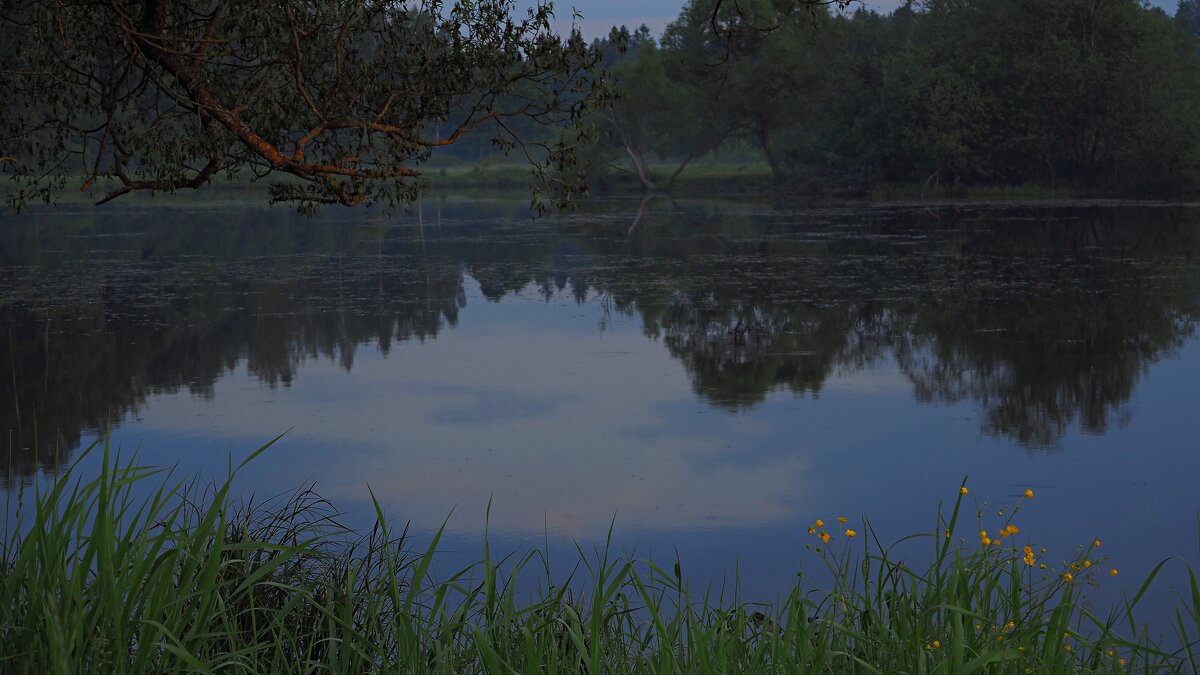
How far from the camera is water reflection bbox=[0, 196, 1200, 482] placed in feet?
45.7

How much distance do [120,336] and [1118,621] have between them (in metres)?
13.7

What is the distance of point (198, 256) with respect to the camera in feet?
99.0

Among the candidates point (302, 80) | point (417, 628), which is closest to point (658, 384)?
point (302, 80)

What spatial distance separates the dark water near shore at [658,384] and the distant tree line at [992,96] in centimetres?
2113

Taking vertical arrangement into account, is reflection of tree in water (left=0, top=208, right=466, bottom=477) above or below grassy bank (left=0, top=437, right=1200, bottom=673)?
below

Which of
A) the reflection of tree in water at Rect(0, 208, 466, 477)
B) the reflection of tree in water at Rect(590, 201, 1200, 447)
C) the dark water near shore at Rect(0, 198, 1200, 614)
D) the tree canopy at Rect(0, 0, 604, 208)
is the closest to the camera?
the tree canopy at Rect(0, 0, 604, 208)

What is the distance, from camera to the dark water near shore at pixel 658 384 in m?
9.54

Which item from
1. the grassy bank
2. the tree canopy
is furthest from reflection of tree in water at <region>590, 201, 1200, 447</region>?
the grassy bank

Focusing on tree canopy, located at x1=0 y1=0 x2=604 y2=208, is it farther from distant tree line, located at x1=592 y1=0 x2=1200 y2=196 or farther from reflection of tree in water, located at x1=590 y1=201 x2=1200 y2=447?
distant tree line, located at x1=592 y1=0 x2=1200 y2=196

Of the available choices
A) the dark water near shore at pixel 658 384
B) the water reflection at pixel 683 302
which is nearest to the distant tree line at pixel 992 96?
the water reflection at pixel 683 302

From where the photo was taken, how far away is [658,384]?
1441 centimetres

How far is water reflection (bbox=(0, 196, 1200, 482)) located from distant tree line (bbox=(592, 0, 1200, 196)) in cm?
1250

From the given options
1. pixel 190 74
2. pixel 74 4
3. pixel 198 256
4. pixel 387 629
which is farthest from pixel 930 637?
pixel 198 256

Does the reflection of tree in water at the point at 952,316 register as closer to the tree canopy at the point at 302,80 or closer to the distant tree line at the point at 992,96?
the tree canopy at the point at 302,80
